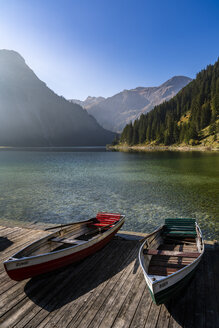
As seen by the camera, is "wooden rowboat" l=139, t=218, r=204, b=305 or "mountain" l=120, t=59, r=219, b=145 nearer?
"wooden rowboat" l=139, t=218, r=204, b=305

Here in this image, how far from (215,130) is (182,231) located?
134791 millimetres

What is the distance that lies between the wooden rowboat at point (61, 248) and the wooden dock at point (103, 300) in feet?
1.89

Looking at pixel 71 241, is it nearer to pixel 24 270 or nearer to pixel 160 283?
pixel 24 270

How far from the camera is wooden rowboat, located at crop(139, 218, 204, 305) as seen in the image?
5.81m

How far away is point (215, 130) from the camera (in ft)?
413

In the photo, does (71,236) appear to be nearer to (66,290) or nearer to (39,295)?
(66,290)

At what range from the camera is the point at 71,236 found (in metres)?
10.7

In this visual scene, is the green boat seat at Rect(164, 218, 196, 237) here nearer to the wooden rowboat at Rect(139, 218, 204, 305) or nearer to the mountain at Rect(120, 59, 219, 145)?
the wooden rowboat at Rect(139, 218, 204, 305)

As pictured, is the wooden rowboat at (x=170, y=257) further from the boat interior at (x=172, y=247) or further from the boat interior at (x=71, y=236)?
the boat interior at (x=71, y=236)

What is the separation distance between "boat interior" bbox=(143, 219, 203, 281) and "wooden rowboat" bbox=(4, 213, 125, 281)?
268 cm

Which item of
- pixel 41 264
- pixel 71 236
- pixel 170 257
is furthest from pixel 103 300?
pixel 71 236

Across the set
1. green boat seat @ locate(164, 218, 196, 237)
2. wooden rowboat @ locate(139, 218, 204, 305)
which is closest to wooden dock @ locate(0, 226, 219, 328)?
wooden rowboat @ locate(139, 218, 204, 305)

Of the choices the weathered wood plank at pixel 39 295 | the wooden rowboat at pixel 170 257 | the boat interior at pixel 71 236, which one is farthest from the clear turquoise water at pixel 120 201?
the weathered wood plank at pixel 39 295

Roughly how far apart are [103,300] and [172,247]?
4544 mm
